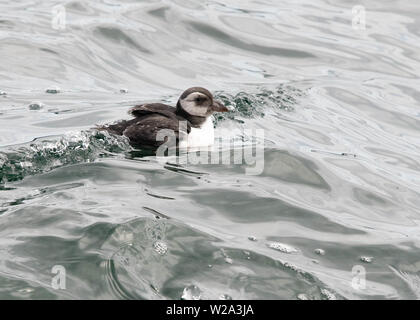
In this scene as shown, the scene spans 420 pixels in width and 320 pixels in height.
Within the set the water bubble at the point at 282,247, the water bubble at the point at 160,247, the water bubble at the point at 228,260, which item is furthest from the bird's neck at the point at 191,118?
the water bubble at the point at 228,260

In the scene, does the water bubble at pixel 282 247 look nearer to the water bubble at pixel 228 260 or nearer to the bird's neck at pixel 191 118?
the water bubble at pixel 228 260

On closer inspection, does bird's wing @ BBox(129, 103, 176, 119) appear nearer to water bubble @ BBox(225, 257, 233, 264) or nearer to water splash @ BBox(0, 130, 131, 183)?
water splash @ BBox(0, 130, 131, 183)

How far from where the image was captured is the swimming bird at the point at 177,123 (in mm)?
8641

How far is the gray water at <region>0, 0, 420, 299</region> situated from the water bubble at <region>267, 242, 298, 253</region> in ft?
0.06

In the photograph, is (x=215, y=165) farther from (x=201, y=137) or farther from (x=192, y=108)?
(x=192, y=108)

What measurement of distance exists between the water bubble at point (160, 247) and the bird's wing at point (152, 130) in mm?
2602

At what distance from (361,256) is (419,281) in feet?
1.85

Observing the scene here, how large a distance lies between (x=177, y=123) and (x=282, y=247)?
2842 mm

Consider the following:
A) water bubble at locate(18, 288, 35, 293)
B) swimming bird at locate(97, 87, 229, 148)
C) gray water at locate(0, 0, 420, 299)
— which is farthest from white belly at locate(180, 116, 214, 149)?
water bubble at locate(18, 288, 35, 293)

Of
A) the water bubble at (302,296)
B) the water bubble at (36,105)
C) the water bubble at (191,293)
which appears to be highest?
the water bubble at (36,105)
